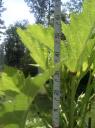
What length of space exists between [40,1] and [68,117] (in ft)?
139

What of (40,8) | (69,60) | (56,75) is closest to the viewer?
(56,75)

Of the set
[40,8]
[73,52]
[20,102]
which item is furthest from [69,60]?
[40,8]

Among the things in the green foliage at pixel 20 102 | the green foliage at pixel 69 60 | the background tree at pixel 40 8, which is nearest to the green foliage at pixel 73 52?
the green foliage at pixel 69 60

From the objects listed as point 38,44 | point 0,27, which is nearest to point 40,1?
point 0,27

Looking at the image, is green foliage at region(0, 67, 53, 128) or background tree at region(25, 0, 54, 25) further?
background tree at region(25, 0, 54, 25)

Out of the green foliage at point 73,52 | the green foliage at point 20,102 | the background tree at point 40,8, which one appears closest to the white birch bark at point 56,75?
the green foliage at point 73,52

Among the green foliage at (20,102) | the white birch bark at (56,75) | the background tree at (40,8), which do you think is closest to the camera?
the green foliage at (20,102)

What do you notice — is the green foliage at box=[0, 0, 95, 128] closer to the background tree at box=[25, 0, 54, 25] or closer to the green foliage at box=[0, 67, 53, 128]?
the green foliage at box=[0, 67, 53, 128]

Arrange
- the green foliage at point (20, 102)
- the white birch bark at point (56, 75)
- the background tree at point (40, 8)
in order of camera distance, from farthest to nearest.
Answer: the background tree at point (40, 8), the white birch bark at point (56, 75), the green foliage at point (20, 102)

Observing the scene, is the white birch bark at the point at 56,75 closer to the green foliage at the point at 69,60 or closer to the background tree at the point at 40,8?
the green foliage at the point at 69,60

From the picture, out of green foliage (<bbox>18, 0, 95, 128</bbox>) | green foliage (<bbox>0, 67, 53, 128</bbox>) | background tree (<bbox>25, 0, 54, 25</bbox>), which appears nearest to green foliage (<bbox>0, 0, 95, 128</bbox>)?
green foliage (<bbox>18, 0, 95, 128</bbox>)

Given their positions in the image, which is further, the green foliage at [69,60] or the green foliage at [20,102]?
the green foliage at [69,60]

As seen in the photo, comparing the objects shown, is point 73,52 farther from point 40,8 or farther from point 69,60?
point 40,8

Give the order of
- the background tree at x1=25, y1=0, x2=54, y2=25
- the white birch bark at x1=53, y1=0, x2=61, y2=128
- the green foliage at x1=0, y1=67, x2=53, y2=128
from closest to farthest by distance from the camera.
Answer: the green foliage at x1=0, y1=67, x2=53, y2=128, the white birch bark at x1=53, y1=0, x2=61, y2=128, the background tree at x1=25, y1=0, x2=54, y2=25
